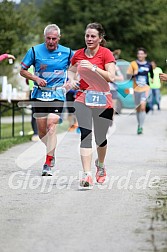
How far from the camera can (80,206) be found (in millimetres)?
8133

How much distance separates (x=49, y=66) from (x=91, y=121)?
128cm

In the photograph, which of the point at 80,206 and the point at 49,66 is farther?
the point at 49,66

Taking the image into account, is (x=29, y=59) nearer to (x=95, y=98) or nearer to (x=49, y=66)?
(x=49, y=66)

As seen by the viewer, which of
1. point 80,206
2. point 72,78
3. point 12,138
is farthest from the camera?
point 12,138

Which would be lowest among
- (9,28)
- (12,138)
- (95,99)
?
(12,138)

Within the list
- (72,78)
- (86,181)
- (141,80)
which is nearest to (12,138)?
(141,80)

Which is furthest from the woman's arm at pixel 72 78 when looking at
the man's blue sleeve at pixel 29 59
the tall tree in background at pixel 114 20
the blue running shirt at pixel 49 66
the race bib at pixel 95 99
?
the tall tree in background at pixel 114 20

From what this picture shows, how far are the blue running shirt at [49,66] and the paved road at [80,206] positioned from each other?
3.37 feet

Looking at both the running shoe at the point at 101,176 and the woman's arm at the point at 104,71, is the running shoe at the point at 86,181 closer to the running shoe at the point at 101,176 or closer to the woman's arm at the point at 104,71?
the running shoe at the point at 101,176

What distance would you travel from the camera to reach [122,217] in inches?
296

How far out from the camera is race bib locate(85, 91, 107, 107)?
31.6ft

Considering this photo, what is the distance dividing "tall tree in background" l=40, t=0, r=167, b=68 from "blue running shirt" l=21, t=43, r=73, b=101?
1776 inches

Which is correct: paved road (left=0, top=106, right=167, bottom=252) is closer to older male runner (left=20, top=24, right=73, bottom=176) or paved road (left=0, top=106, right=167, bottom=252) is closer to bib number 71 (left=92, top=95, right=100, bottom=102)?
older male runner (left=20, top=24, right=73, bottom=176)

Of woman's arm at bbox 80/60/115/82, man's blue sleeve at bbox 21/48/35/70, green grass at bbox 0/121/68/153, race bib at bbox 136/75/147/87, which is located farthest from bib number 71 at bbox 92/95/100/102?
race bib at bbox 136/75/147/87
